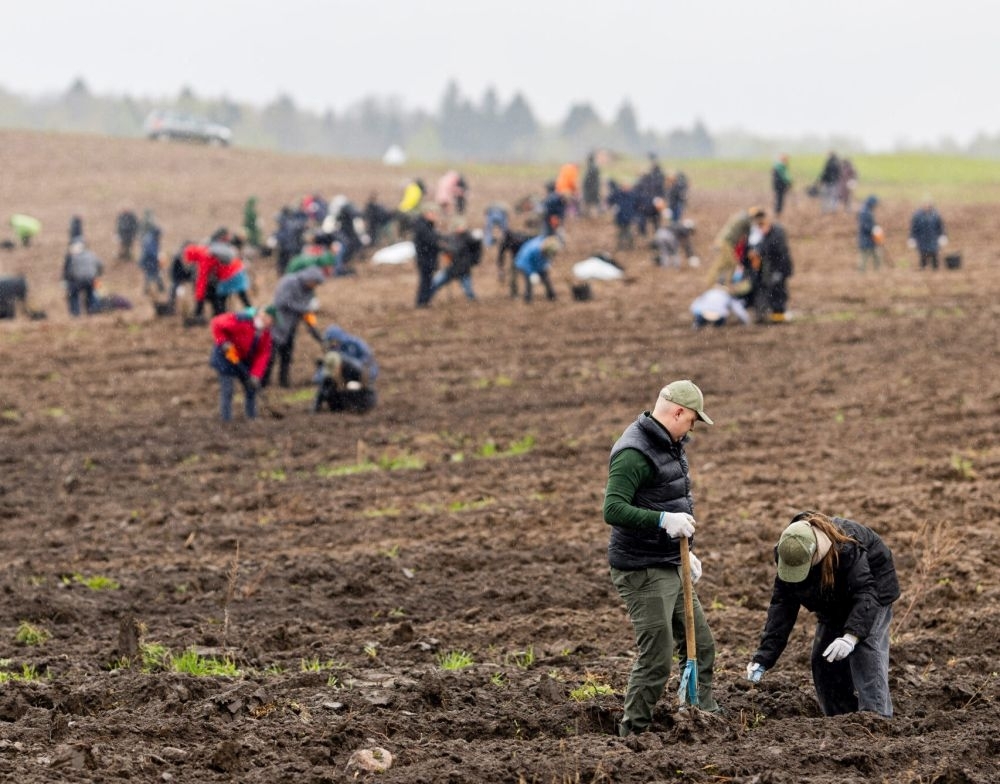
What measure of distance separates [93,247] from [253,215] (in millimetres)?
7158

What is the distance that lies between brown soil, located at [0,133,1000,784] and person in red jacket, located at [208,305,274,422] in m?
0.66

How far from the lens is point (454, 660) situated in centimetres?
881

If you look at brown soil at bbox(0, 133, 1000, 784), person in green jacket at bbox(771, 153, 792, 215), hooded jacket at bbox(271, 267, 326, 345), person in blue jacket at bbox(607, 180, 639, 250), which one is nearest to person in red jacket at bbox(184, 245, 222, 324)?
brown soil at bbox(0, 133, 1000, 784)

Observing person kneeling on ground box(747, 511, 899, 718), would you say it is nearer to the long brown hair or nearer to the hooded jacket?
the long brown hair

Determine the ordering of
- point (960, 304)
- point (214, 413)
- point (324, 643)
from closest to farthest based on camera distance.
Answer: point (324, 643)
point (214, 413)
point (960, 304)

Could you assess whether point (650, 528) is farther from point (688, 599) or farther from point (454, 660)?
point (454, 660)

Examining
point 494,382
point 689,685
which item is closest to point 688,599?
point 689,685

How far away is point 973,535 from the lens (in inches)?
438

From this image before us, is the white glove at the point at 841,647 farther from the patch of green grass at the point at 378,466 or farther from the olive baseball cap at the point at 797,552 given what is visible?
the patch of green grass at the point at 378,466

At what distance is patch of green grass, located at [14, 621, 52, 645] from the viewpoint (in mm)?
9328

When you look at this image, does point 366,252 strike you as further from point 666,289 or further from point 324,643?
point 324,643

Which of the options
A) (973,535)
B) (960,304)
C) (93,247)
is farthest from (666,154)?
(973,535)

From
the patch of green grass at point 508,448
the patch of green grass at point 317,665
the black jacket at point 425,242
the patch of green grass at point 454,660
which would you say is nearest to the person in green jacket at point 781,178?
the black jacket at point 425,242

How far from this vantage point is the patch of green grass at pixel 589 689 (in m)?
7.85
